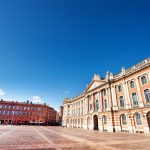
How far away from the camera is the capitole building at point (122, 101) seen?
25.1 metres

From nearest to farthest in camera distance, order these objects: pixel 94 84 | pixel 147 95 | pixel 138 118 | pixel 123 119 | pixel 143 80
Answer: pixel 147 95, pixel 138 118, pixel 143 80, pixel 123 119, pixel 94 84

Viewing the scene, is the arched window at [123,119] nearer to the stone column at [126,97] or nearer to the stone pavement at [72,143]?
the stone column at [126,97]

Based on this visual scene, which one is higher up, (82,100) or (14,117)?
(82,100)

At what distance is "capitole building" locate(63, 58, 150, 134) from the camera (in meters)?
25.1

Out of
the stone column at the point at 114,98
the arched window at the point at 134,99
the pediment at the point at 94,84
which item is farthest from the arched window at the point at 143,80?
the pediment at the point at 94,84

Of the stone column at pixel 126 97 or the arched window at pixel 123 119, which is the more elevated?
the stone column at pixel 126 97

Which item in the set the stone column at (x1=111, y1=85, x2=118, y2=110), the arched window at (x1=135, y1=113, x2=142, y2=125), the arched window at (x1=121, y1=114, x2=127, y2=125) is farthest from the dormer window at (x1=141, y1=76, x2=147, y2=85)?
the arched window at (x1=121, y1=114, x2=127, y2=125)

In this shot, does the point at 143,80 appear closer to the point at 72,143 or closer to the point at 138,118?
the point at 138,118

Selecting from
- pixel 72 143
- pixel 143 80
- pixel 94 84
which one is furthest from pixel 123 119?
pixel 72 143

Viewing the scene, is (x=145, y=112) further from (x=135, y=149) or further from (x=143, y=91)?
(x=135, y=149)

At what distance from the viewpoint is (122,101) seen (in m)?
30.8

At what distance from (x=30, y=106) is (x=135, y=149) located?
85005mm

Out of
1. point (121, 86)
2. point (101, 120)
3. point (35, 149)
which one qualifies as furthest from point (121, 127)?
point (35, 149)

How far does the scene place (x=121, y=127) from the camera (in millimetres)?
29516
